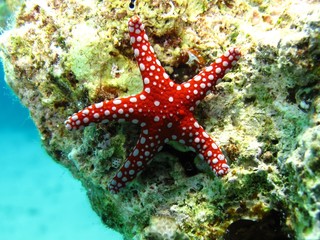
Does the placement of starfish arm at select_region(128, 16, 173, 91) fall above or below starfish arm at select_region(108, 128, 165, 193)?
above

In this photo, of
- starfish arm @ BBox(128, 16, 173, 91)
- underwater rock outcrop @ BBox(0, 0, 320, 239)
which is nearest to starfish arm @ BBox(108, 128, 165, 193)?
underwater rock outcrop @ BBox(0, 0, 320, 239)

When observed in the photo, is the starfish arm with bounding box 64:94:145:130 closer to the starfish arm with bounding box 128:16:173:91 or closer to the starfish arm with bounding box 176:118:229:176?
the starfish arm with bounding box 128:16:173:91

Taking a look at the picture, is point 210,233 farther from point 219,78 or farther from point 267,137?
point 219,78

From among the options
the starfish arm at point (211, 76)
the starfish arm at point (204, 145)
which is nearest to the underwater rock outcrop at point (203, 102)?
the starfish arm at point (204, 145)

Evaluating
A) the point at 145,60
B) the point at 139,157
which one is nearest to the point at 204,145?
the point at 139,157

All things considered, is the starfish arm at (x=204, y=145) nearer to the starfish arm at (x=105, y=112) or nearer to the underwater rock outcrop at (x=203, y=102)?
the underwater rock outcrop at (x=203, y=102)

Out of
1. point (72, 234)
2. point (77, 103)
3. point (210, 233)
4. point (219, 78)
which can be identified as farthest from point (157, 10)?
point (72, 234)

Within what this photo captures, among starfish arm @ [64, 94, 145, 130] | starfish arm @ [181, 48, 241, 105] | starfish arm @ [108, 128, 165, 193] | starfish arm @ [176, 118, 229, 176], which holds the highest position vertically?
starfish arm @ [64, 94, 145, 130]
